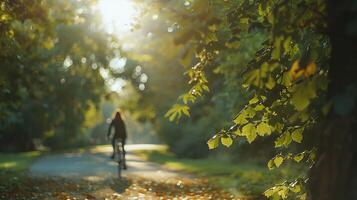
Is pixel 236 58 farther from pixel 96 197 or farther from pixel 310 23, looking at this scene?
pixel 310 23

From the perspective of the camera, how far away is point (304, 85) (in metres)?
→ 5.24

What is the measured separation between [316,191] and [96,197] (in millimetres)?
7648

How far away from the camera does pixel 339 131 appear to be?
510cm

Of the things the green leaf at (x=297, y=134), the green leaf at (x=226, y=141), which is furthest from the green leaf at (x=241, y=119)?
the green leaf at (x=297, y=134)

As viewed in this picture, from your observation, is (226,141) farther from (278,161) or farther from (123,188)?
(123,188)


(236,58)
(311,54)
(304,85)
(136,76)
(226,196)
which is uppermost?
(136,76)

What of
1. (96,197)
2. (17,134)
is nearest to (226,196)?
(96,197)

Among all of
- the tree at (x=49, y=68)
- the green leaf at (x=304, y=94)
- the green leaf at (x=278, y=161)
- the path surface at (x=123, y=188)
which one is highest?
the tree at (x=49, y=68)

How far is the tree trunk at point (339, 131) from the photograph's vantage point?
5.11 meters

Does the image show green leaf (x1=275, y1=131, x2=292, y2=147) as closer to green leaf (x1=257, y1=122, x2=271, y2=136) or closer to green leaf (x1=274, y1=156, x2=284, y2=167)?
green leaf (x1=257, y1=122, x2=271, y2=136)

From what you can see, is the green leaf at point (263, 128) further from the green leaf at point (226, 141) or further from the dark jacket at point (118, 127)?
the dark jacket at point (118, 127)

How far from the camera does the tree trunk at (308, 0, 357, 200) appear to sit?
5.11 metres

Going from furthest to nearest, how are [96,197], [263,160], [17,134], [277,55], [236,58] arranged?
[17,134], [263,160], [236,58], [96,197], [277,55]

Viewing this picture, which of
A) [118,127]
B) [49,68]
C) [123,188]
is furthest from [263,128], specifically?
[49,68]
